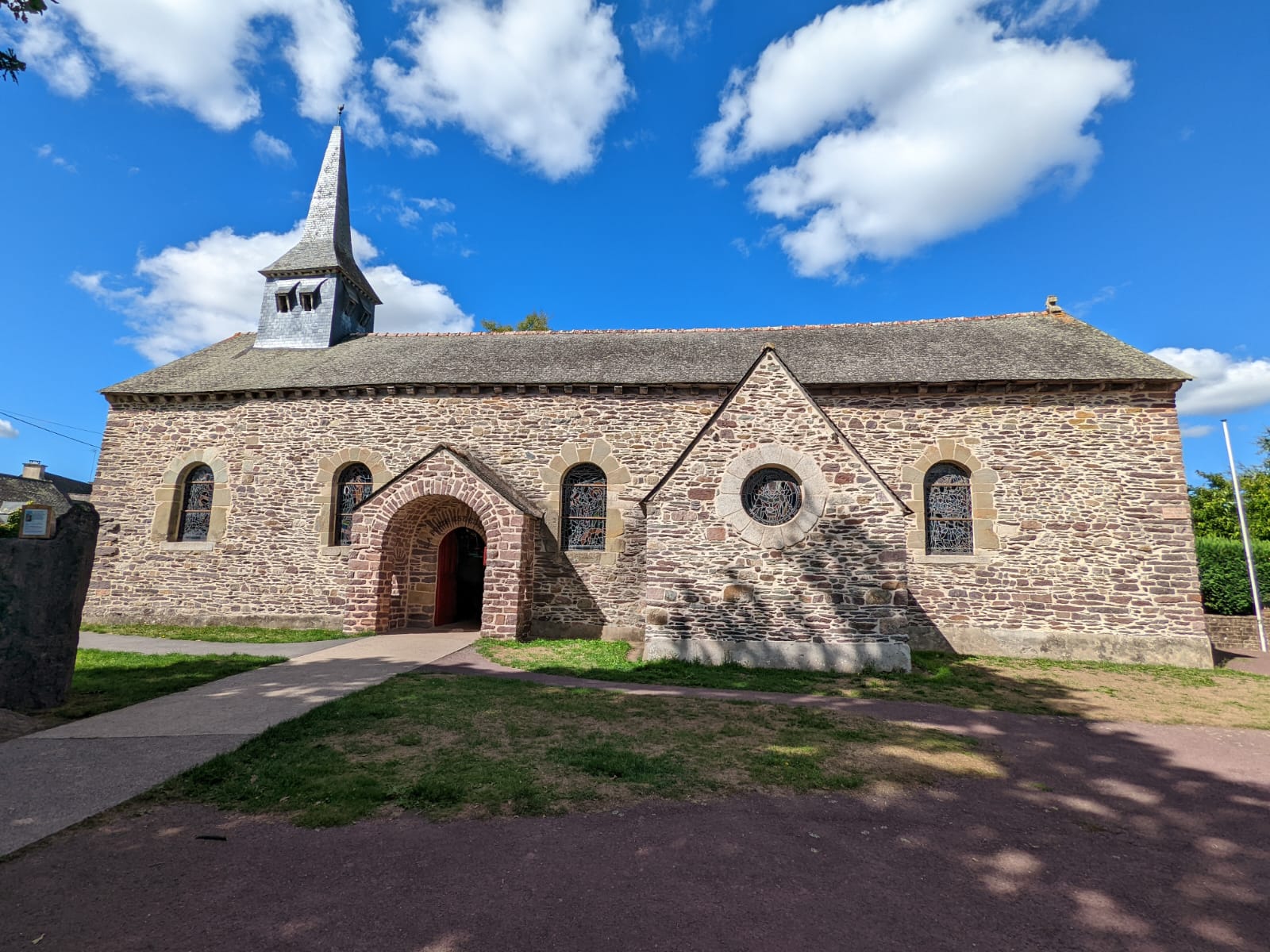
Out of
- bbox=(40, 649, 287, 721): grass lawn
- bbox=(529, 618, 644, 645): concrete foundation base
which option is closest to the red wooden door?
bbox=(529, 618, 644, 645): concrete foundation base

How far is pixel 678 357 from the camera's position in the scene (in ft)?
46.9

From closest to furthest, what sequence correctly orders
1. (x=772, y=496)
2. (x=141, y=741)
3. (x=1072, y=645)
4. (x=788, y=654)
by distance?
1. (x=141, y=741)
2. (x=788, y=654)
3. (x=772, y=496)
4. (x=1072, y=645)

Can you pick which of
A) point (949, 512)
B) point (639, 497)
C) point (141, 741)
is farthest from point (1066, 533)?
point (141, 741)

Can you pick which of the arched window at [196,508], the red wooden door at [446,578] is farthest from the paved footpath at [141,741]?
the arched window at [196,508]

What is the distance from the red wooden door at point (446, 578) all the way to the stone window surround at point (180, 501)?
5440 millimetres

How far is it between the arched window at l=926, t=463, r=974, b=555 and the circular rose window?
15.0 feet

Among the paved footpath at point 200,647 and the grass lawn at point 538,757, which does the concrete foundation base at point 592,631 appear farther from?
the grass lawn at point 538,757

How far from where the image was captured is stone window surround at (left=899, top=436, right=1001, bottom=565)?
1188cm

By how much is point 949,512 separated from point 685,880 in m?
11.2

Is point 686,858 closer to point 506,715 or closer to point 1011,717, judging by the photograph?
point 506,715

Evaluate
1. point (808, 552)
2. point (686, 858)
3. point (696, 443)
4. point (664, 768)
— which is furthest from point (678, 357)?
point (686, 858)

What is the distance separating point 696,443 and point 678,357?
503 cm

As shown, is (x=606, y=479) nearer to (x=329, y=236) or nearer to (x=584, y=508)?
(x=584, y=508)

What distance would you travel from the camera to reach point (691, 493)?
9789 mm
